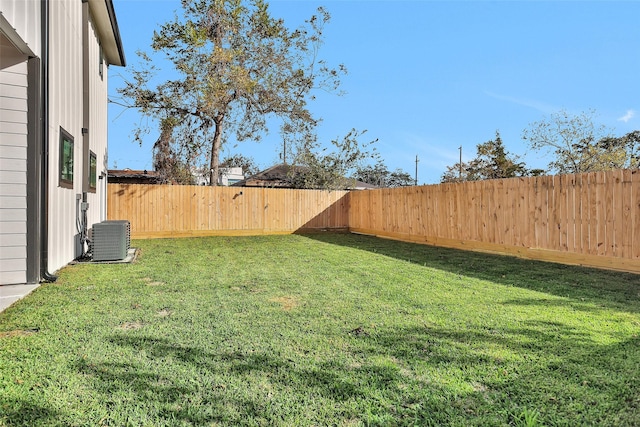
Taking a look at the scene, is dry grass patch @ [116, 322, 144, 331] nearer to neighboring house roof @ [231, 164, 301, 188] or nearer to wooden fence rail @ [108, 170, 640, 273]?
wooden fence rail @ [108, 170, 640, 273]

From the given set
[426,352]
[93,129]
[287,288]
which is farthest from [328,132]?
[426,352]

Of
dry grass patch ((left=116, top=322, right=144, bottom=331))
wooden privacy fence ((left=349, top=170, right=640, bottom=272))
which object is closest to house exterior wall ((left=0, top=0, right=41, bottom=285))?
dry grass patch ((left=116, top=322, right=144, bottom=331))

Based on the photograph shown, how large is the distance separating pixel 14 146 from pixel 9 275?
1.44 meters

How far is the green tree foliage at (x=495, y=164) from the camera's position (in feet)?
61.3

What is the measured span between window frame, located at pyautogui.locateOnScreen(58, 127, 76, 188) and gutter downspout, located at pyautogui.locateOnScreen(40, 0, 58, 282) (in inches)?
27.3

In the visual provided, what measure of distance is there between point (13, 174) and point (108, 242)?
6.80 feet

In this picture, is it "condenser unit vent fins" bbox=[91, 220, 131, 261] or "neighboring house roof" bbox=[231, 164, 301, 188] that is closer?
"condenser unit vent fins" bbox=[91, 220, 131, 261]

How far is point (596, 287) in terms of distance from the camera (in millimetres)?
4262

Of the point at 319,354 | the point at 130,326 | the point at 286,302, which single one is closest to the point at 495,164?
the point at 286,302

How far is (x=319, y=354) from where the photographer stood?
2174mm

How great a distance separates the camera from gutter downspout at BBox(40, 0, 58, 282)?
3.96 meters

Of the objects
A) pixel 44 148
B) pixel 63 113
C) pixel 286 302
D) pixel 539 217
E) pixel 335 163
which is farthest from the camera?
pixel 335 163

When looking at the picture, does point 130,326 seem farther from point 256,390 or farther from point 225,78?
point 225,78

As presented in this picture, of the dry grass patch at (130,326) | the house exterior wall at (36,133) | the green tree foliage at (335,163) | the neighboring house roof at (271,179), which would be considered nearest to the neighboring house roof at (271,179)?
the neighboring house roof at (271,179)
